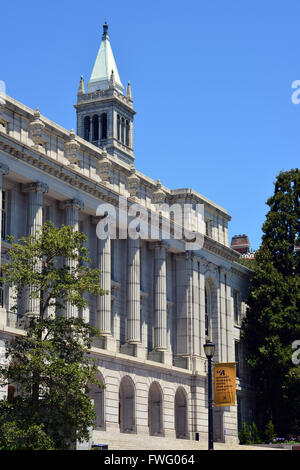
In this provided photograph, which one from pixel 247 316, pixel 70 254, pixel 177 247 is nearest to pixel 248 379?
pixel 247 316

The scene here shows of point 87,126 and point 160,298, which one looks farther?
point 87,126

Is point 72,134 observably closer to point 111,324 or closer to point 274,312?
point 111,324

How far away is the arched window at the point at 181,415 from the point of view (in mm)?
68250

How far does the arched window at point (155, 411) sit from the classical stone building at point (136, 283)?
0.28 ft

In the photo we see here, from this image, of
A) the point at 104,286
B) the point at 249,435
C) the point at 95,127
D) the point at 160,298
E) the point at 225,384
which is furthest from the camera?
the point at 95,127

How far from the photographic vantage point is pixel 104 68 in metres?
124

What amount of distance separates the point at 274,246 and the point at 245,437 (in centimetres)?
1684

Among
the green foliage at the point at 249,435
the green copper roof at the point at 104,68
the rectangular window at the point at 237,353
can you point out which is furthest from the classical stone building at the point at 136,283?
the green copper roof at the point at 104,68

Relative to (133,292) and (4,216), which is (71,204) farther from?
(133,292)

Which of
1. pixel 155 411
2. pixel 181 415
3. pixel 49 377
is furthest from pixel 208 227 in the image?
pixel 49 377

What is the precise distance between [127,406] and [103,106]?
70.2m

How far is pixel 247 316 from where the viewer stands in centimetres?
8075

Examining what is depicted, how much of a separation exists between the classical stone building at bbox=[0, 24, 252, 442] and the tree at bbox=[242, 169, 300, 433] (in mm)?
1934

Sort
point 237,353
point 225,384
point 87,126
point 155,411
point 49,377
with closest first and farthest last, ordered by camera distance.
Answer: point 49,377 < point 225,384 < point 155,411 < point 237,353 < point 87,126
